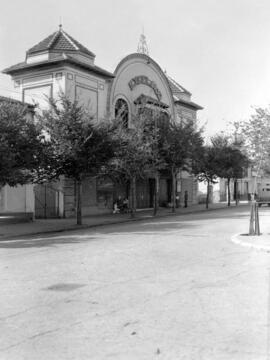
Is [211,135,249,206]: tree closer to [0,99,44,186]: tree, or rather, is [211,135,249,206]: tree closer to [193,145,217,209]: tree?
[193,145,217,209]: tree

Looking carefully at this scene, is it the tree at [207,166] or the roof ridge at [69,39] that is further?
the tree at [207,166]

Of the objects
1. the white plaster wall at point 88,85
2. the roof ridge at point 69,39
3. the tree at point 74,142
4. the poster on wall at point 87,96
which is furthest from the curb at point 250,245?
the roof ridge at point 69,39

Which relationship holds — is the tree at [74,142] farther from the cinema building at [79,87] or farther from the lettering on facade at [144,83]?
the lettering on facade at [144,83]

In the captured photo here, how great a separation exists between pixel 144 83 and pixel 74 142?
53.2ft


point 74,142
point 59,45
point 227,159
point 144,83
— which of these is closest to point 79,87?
point 59,45

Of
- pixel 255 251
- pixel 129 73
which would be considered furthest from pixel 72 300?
pixel 129 73

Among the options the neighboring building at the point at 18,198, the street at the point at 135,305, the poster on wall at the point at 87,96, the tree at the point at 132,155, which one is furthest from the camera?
the poster on wall at the point at 87,96

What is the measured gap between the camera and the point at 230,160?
41.9m

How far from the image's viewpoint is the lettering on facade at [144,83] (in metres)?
34.8

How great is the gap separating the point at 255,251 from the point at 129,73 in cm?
2460

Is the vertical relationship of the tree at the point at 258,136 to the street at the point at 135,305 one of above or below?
above

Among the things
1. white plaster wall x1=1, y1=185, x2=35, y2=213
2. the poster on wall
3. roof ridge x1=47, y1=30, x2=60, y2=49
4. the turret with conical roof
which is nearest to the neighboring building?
white plaster wall x1=1, y1=185, x2=35, y2=213

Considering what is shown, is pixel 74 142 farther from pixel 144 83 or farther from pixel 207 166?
pixel 207 166

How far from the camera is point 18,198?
27594mm
